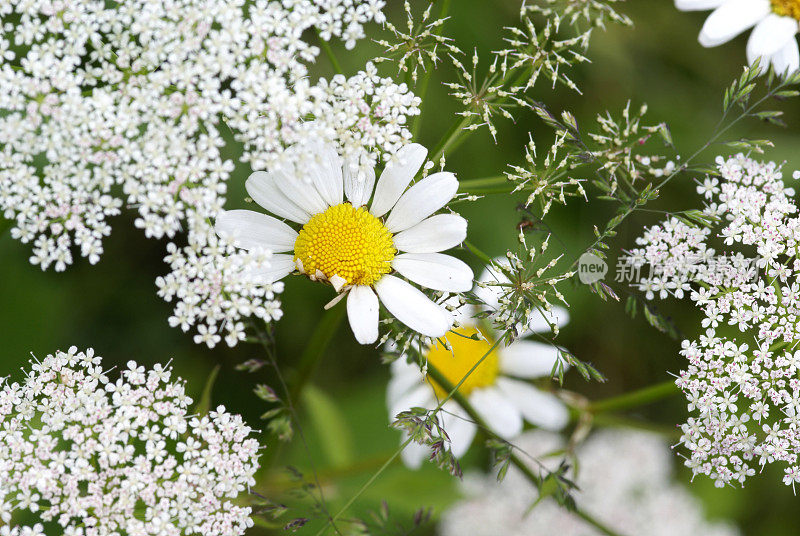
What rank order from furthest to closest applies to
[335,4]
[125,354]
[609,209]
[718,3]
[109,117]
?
[609,209] < [125,354] < [718,3] < [335,4] < [109,117]

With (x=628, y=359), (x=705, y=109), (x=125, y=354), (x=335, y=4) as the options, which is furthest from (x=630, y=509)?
(x=335, y=4)

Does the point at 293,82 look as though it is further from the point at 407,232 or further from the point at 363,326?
the point at 363,326

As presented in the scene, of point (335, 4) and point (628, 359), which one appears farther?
point (628, 359)

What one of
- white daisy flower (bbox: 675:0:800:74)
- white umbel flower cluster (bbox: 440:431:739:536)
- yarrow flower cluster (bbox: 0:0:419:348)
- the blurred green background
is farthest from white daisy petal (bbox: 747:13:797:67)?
white umbel flower cluster (bbox: 440:431:739:536)

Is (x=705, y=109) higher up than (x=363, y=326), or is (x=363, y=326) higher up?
(x=705, y=109)

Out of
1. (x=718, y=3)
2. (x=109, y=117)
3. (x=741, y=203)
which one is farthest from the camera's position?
(x=718, y=3)

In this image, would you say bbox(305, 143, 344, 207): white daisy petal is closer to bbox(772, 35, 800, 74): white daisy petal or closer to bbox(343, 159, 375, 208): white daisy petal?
bbox(343, 159, 375, 208): white daisy petal

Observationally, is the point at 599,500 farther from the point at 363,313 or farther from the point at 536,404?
the point at 363,313

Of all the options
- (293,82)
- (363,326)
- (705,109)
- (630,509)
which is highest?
(705,109)
